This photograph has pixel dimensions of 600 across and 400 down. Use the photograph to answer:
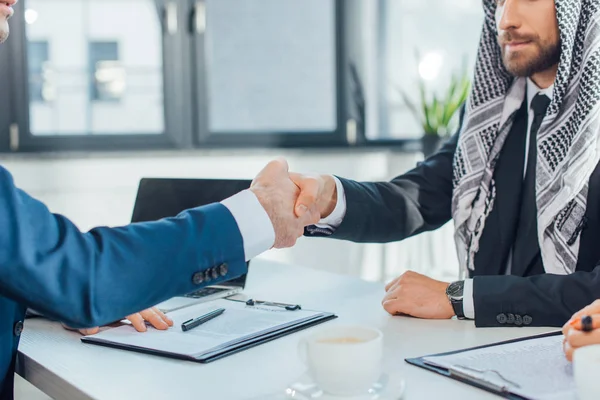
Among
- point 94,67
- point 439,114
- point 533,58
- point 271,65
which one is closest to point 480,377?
point 533,58

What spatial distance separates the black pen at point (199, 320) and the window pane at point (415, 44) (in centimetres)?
283

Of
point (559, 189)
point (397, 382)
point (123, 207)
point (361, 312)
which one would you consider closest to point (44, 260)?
point (397, 382)

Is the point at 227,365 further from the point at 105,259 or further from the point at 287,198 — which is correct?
the point at 287,198

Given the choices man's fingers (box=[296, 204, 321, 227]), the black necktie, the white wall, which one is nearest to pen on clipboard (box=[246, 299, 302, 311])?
man's fingers (box=[296, 204, 321, 227])

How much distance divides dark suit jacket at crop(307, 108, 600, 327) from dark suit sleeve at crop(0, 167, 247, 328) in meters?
0.52

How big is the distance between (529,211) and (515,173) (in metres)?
0.10

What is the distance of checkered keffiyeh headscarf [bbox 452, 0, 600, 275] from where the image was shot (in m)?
1.53

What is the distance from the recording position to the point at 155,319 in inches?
45.9

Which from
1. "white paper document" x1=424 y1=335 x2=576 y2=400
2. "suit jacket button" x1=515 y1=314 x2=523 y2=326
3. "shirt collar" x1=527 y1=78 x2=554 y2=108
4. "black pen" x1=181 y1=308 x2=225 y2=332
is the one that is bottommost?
"suit jacket button" x1=515 y1=314 x2=523 y2=326

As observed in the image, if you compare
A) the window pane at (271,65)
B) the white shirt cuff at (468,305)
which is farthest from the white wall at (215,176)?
the white shirt cuff at (468,305)

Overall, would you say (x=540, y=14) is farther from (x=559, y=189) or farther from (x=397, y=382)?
(x=397, y=382)

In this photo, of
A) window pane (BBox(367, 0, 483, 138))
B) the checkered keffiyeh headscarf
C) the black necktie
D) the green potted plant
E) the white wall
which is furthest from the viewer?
window pane (BBox(367, 0, 483, 138))

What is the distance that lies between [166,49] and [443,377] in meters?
2.84

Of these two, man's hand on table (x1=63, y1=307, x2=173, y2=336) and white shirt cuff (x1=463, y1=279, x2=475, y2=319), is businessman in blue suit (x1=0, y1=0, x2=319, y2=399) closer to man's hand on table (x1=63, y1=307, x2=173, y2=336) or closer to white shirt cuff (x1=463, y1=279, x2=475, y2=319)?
man's hand on table (x1=63, y1=307, x2=173, y2=336)
